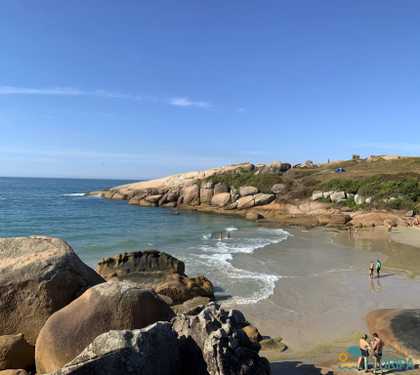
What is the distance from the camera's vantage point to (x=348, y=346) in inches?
487

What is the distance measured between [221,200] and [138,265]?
1629 inches

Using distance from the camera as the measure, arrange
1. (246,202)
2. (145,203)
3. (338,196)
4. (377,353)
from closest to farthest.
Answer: (377,353) → (338,196) → (246,202) → (145,203)

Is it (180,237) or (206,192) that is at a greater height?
(206,192)

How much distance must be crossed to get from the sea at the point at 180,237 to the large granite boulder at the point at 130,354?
1013 cm

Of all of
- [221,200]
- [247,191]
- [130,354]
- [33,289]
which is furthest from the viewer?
[221,200]

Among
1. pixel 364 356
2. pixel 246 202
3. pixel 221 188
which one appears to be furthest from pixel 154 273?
pixel 221 188

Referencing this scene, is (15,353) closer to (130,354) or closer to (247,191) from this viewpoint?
(130,354)

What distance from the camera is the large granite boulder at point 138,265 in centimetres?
1859

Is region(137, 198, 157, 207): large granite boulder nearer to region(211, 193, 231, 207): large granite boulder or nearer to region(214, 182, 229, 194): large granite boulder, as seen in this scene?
region(214, 182, 229, 194): large granite boulder

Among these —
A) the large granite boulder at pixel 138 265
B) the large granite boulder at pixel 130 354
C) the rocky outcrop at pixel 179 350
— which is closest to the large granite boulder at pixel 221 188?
the large granite boulder at pixel 138 265

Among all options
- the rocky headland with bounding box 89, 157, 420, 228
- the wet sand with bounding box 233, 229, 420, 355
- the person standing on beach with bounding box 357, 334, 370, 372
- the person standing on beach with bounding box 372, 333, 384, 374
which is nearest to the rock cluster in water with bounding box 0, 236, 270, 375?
the person standing on beach with bounding box 357, 334, 370, 372

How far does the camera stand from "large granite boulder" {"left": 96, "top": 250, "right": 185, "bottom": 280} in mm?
18594

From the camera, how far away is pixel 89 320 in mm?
7695

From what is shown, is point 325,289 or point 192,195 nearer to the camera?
point 325,289
